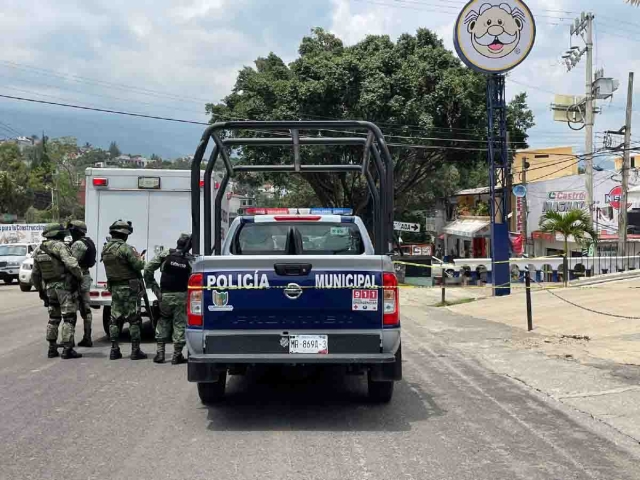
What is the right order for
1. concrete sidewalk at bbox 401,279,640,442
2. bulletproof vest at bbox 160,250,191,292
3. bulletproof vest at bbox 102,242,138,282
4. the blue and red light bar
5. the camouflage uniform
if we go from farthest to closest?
the camouflage uniform, bulletproof vest at bbox 102,242,138,282, bulletproof vest at bbox 160,250,191,292, the blue and red light bar, concrete sidewalk at bbox 401,279,640,442

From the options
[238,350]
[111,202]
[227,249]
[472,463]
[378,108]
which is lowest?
[472,463]

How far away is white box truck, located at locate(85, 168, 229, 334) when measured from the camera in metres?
12.2

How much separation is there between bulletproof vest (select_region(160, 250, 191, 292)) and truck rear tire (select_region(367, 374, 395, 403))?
135 inches

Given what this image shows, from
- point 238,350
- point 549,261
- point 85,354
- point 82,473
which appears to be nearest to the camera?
point 82,473

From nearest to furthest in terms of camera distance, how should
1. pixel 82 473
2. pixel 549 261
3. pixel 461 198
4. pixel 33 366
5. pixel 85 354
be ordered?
pixel 82 473, pixel 33 366, pixel 85 354, pixel 549 261, pixel 461 198

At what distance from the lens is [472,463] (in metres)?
5.57

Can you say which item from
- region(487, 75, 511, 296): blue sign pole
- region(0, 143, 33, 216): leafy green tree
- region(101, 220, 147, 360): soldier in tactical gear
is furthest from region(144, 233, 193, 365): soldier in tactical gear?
region(0, 143, 33, 216): leafy green tree

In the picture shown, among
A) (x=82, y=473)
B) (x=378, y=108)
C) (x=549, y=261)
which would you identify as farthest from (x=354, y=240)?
(x=378, y=108)

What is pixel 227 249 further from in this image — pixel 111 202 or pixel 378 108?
pixel 378 108

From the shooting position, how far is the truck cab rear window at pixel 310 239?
8445mm

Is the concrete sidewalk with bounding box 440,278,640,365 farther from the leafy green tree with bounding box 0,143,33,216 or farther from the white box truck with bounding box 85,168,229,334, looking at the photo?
the leafy green tree with bounding box 0,143,33,216

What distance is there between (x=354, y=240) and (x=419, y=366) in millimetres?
2450

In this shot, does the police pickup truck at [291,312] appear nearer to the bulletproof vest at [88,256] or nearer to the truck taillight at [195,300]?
the truck taillight at [195,300]

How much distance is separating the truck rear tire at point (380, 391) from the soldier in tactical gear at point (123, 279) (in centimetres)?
419
